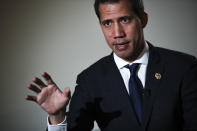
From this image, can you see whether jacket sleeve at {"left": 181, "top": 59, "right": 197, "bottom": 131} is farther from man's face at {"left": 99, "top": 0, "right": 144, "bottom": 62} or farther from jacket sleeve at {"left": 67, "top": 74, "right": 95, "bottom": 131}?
jacket sleeve at {"left": 67, "top": 74, "right": 95, "bottom": 131}

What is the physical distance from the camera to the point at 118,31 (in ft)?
4.32

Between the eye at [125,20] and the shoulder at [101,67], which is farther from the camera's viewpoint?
the shoulder at [101,67]

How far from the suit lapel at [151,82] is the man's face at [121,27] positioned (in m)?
0.11

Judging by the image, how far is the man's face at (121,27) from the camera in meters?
1.33

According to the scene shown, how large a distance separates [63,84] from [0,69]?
444mm

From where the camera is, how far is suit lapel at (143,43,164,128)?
4.26 feet

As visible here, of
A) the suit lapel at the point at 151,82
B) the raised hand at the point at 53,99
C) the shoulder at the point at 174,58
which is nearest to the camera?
the raised hand at the point at 53,99

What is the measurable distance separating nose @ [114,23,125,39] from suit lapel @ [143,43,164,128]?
0.20 meters

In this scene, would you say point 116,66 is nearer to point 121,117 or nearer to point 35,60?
point 121,117

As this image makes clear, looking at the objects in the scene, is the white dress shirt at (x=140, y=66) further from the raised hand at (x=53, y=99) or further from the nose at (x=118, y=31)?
the raised hand at (x=53, y=99)

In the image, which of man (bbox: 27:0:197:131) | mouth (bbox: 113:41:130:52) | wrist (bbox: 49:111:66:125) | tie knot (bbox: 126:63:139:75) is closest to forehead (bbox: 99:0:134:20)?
man (bbox: 27:0:197:131)

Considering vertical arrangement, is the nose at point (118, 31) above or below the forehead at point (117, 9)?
below

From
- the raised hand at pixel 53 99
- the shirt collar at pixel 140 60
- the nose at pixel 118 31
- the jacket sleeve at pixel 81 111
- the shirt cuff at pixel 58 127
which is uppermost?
the nose at pixel 118 31

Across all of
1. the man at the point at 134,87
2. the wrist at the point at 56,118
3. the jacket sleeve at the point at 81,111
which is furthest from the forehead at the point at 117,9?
the wrist at the point at 56,118
